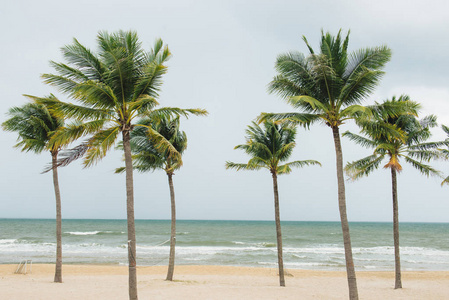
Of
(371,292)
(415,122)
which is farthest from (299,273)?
(415,122)

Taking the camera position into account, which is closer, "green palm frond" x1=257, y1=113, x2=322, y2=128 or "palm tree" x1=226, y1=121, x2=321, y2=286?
"green palm frond" x1=257, y1=113, x2=322, y2=128

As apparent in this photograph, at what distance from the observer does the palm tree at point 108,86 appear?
25.9 feet

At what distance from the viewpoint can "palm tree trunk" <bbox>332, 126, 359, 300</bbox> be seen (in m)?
8.12

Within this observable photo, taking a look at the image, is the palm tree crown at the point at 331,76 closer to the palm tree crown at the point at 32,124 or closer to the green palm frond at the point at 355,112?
the green palm frond at the point at 355,112

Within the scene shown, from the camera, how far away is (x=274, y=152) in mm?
13953

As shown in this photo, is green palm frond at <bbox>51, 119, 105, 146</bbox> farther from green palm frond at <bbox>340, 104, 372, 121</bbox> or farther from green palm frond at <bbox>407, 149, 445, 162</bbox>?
green palm frond at <bbox>407, 149, 445, 162</bbox>

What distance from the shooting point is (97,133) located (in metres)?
8.16

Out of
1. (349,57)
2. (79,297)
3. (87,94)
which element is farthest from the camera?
(79,297)

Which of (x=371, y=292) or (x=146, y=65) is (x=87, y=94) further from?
(x=371, y=292)

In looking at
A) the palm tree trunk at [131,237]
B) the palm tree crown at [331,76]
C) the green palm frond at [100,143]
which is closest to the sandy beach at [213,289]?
the palm tree trunk at [131,237]

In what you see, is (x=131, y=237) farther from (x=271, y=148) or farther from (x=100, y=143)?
(x=271, y=148)

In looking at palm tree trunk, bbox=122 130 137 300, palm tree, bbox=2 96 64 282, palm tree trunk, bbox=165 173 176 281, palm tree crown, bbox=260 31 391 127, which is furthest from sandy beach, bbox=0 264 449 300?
palm tree crown, bbox=260 31 391 127

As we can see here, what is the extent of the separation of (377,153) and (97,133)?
33.1 ft

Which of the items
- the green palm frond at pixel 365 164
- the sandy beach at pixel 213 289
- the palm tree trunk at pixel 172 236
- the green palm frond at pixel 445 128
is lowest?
the sandy beach at pixel 213 289
